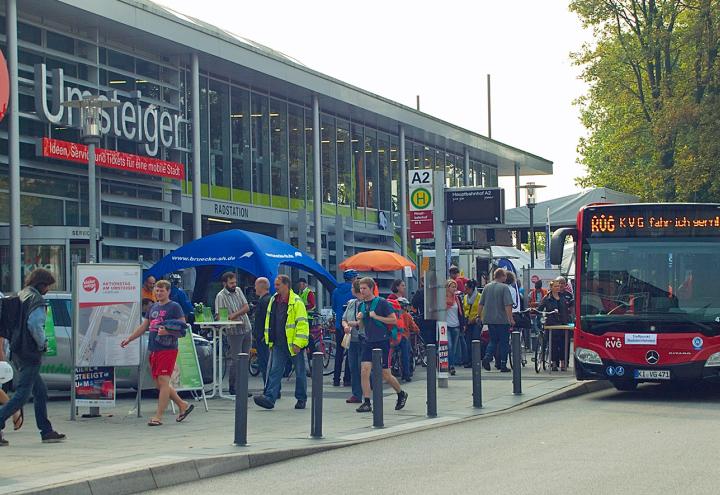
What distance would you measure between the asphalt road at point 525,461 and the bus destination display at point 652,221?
3.23 m

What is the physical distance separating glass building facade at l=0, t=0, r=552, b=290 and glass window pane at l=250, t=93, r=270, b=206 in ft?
0.13

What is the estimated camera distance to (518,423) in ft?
47.7

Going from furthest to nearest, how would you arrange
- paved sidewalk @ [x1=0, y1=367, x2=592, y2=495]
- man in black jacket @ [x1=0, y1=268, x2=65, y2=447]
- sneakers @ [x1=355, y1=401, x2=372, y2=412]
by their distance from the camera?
sneakers @ [x1=355, y1=401, x2=372, y2=412] < man in black jacket @ [x1=0, y1=268, x2=65, y2=447] < paved sidewalk @ [x1=0, y1=367, x2=592, y2=495]

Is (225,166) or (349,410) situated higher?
(225,166)

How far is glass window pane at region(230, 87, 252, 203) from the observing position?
31.9 m

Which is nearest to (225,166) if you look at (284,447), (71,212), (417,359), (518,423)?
(71,212)

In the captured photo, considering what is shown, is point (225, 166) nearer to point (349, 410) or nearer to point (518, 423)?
point (349, 410)

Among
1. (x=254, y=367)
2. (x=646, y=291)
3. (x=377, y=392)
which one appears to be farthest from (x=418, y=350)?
(x=377, y=392)

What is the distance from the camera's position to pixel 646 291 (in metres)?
17.3

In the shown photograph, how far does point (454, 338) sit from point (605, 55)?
22664 mm

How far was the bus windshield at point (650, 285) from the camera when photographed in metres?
17.0

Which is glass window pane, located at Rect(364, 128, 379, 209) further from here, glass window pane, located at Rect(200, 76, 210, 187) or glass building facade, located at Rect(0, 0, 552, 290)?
glass window pane, located at Rect(200, 76, 210, 187)

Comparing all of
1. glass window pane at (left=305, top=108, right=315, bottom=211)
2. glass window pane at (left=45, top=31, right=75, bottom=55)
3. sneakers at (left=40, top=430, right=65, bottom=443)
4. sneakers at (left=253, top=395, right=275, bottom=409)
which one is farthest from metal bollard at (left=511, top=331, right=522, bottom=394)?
glass window pane at (left=305, top=108, right=315, bottom=211)

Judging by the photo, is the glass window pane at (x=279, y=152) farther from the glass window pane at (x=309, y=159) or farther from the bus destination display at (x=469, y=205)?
the bus destination display at (x=469, y=205)
